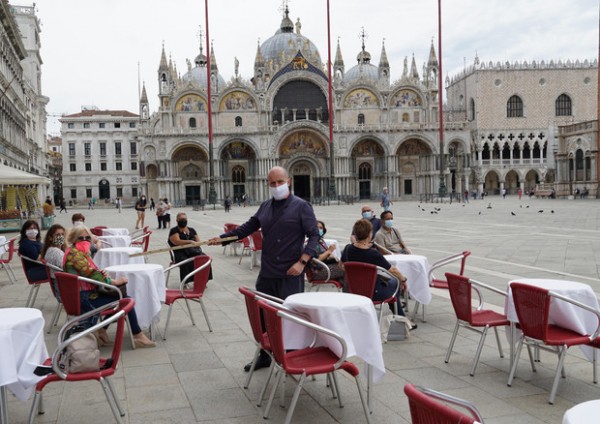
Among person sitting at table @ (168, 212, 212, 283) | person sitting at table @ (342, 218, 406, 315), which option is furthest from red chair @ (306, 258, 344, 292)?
person sitting at table @ (168, 212, 212, 283)

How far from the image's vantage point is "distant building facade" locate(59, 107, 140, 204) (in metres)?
72.4

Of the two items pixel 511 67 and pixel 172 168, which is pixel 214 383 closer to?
pixel 172 168

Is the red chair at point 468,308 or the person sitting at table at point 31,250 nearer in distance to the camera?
the red chair at point 468,308

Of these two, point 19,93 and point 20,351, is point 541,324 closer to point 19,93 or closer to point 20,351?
point 20,351

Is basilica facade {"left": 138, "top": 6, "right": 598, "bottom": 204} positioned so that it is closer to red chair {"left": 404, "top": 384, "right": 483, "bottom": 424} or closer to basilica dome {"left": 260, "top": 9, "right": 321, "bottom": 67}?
basilica dome {"left": 260, "top": 9, "right": 321, "bottom": 67}

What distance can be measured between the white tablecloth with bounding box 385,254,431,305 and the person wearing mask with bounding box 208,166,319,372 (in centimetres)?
224

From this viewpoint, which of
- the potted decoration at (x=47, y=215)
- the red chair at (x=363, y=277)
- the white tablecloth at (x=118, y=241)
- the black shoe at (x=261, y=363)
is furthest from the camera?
the potted decoration at (x=47, y=215)

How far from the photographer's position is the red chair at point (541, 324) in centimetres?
455

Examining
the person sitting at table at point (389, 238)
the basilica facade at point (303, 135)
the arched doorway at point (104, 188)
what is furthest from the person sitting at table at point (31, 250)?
the arched doorway at point (104, 188)

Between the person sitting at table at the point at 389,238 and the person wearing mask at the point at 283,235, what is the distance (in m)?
3.36

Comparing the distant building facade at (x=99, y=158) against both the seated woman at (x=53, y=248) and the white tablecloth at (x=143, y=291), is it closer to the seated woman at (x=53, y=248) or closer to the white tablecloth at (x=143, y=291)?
Result: the seated woman at (x=53, y=248)

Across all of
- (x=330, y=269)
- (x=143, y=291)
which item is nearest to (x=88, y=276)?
(x=143, y=291)

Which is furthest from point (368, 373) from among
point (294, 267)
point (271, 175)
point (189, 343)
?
point (189, 343)

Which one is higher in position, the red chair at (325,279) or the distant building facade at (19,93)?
the distant building facade at (19,93)
